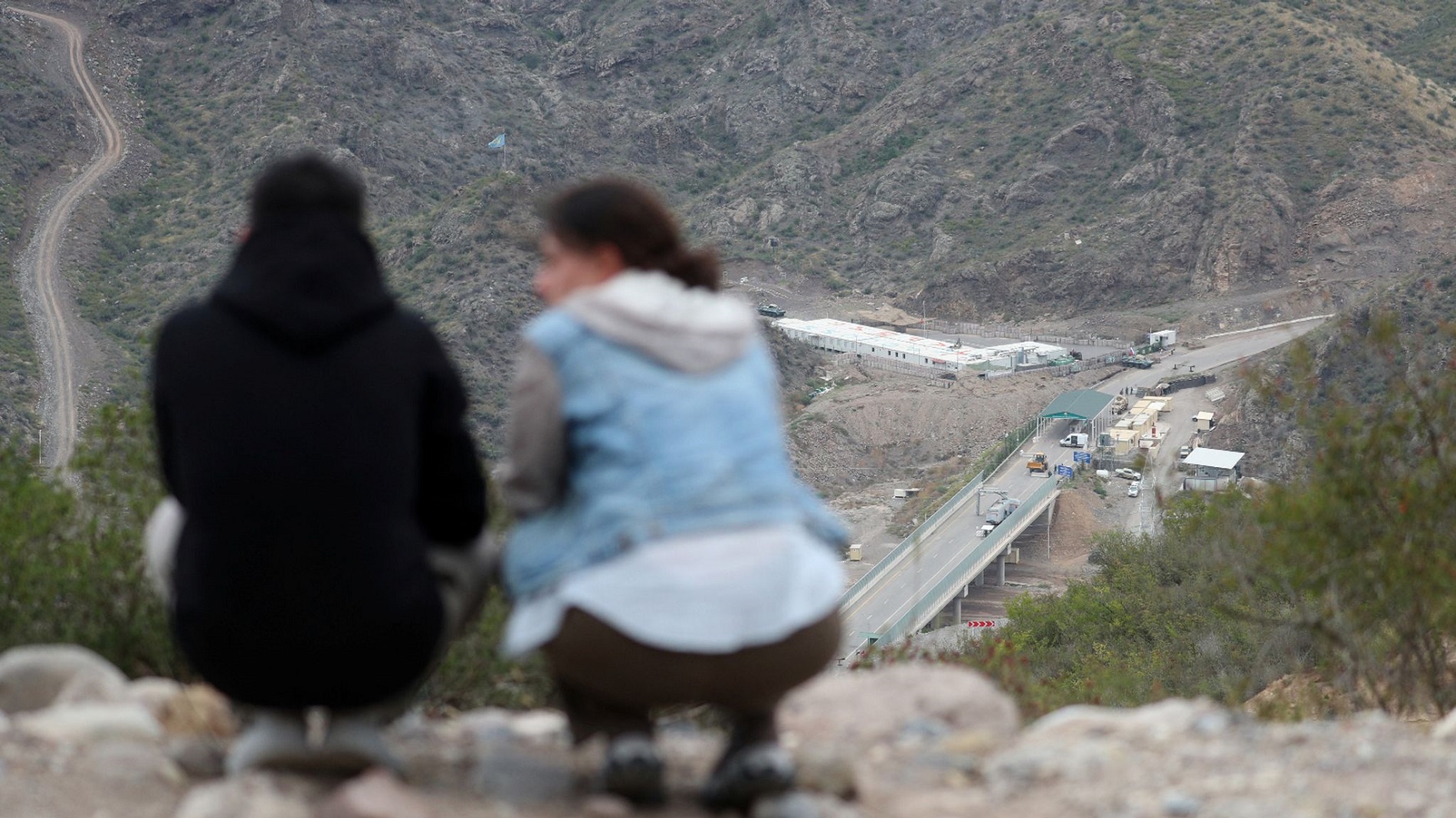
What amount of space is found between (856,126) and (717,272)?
264 feet

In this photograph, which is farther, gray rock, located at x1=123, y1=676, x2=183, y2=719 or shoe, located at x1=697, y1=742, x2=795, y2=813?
gray rock, located at x1=123, y1=676, x2=183, y2=719

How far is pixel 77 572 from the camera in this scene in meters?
4.89

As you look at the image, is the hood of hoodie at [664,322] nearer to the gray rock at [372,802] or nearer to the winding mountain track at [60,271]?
the gray rock at [372,802]

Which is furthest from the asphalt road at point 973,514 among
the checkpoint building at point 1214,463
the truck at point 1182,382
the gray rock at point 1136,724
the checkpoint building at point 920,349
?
the gray rock at point 1136,724

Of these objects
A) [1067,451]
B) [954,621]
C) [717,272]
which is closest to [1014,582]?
[954,621]

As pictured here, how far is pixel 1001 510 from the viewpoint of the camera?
3991 cm

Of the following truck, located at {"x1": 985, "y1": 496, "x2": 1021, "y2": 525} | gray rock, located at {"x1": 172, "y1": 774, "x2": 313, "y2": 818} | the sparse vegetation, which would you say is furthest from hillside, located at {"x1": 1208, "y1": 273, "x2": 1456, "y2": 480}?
gray rock, located at {"x1": 172, "y1": 774, "x2": 313, "y2": 818}

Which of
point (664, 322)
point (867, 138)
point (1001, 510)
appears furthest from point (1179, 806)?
point (867, 138)

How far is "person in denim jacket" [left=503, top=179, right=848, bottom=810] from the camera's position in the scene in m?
2.75

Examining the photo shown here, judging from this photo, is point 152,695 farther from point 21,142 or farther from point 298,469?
point 21,142

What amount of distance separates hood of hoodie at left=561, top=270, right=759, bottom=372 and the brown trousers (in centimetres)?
56

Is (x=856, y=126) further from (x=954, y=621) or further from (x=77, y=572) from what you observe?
(x=77, y=572)

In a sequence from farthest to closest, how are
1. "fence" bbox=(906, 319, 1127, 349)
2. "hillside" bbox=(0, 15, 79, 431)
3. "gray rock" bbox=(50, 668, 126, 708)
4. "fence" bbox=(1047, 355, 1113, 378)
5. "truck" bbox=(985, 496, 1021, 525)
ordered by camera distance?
1. "fence" bbox=(906, 319, 1127, 349)
2. "fence" bbox=(1047, 355, 1113, 378)
3. "hillside" bbox=(0, 15, 79, 431)
4. "truck" bbox=(985, 496, 1021, 525)
5. "gray rock" bbox=(50, 668, 126, 708)

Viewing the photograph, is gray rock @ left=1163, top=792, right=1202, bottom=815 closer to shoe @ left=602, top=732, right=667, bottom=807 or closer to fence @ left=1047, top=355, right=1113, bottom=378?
shoe @ left=602, top=732, right=667, bottom=807
